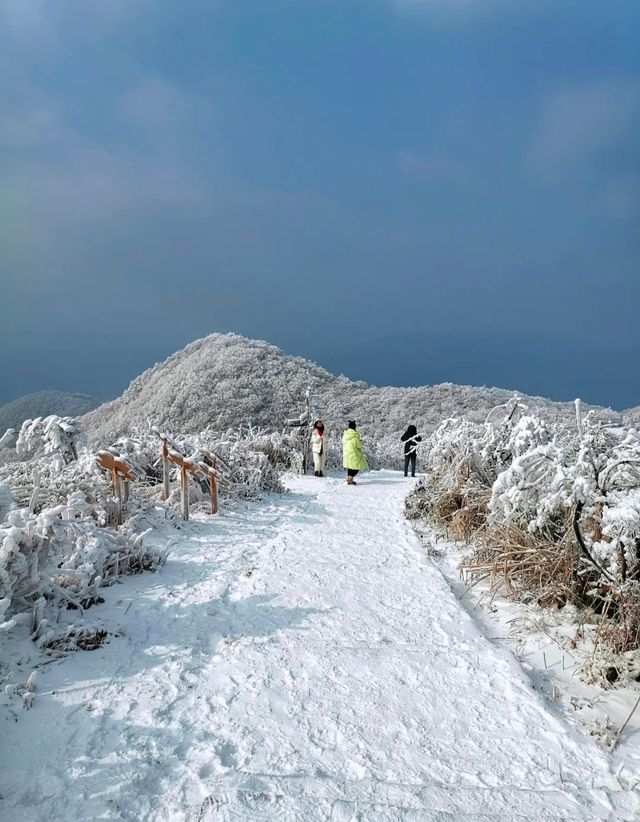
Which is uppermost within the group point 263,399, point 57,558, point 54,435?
point 263,399

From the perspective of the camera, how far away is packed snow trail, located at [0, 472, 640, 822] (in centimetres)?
247

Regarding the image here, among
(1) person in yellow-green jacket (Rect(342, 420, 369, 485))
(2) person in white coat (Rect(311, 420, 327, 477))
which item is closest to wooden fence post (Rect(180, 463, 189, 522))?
(1) person in yellow-green jacket (Rect(342, 420, 369, 485))

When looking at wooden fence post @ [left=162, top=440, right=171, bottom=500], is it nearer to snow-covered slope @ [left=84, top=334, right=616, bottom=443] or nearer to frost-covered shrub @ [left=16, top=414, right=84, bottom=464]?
frost-covered shrub @ [left=16, top=414, right=84, bottom=464]

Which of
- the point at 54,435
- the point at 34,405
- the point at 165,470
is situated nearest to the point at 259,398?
the point at 34,405

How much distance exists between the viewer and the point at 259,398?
2908 centimetres

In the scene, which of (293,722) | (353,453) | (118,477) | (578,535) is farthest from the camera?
(353,453)

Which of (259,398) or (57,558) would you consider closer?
(57,558)

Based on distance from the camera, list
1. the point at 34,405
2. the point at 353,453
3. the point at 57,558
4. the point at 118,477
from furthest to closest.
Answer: the point at 34,405 < the point at 353,453 < the point at 118,477 < the point at 57,558

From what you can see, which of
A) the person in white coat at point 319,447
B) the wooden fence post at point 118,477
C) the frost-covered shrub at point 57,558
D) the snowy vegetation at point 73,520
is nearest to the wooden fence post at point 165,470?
the snowy vegetation at point 73,520

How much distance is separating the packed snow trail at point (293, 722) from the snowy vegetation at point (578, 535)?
Answer: 0.76m

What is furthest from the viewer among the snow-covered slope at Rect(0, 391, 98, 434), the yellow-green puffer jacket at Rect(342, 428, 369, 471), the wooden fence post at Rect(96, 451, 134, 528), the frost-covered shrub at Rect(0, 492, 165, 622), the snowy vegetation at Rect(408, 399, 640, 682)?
the snow-covered slope at Rect(0, 391, 98, 434)

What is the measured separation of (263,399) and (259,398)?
273 mm

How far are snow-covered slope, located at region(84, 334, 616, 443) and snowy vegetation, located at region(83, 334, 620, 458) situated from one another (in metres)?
0.05

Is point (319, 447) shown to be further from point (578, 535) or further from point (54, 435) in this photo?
point (578, 535)
